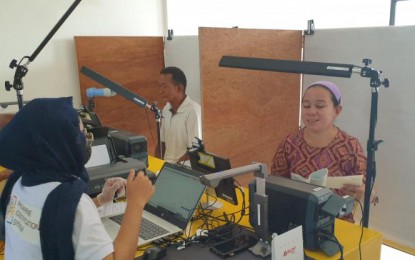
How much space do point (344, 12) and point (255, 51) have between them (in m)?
0.87

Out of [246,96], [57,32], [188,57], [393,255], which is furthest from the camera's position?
[188,57]

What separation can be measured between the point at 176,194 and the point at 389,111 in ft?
4.85

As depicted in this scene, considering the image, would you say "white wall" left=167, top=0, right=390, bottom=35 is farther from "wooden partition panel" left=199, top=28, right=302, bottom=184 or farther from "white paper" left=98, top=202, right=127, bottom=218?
"white paper" left=98, top=202, right=127, bottom=218

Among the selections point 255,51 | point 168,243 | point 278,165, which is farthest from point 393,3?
point 168,243

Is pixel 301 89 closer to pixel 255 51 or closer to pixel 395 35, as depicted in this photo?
pixel 255 51

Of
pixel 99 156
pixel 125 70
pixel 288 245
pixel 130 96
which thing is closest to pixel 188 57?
pixel 125 70

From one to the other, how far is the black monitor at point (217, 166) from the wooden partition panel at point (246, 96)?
69cm

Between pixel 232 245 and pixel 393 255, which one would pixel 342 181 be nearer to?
pixel 232 245

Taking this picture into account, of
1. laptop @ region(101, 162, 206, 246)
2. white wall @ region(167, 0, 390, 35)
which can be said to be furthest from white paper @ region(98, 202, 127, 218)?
white wall @ region(167, 0, 390, 35)

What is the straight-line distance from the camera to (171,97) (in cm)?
283

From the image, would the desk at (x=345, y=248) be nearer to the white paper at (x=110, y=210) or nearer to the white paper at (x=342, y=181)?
the white paper at (x=342, y=181)

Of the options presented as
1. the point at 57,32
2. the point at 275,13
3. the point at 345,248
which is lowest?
the point at 345,248

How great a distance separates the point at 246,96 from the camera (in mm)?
2510

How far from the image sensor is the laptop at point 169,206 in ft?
4.65
